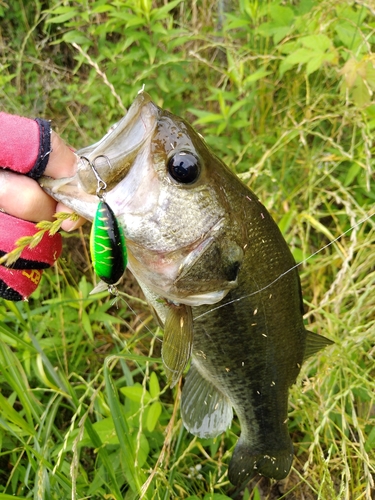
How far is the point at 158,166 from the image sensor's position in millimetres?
1117

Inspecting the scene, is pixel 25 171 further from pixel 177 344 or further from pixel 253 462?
pixel 253 462

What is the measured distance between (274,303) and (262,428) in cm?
58

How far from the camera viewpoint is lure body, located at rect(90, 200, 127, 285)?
943 millimetres

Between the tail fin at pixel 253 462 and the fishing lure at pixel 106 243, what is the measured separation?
1080 millimetres

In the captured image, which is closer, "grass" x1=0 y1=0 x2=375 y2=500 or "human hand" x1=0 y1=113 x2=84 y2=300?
"human hand" x1=0 y1=113 x2=84 y2=300

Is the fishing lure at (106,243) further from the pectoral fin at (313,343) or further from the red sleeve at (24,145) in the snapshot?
the pectoral fin at (313,343)

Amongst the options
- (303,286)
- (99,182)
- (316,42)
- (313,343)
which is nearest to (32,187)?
(99,182)

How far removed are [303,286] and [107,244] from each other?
171 centimetres

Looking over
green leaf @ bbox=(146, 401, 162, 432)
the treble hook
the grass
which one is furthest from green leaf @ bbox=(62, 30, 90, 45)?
green leaf @ bbox=(146, 401, 162, 432)

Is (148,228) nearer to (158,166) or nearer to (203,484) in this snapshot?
(158,166)

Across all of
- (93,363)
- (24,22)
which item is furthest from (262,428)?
(24,22)

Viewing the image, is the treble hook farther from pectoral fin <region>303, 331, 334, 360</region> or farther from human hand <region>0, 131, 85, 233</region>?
pectoral fin <region>303, 331, 334, 360</region>

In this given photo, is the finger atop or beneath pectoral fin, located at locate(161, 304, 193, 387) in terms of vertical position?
atop

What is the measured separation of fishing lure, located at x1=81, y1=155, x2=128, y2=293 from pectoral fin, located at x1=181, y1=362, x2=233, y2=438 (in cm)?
83
